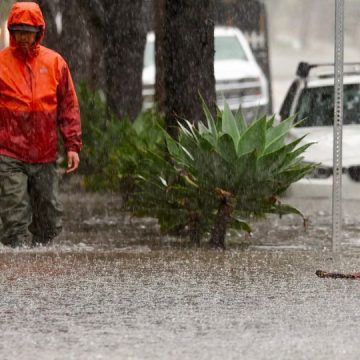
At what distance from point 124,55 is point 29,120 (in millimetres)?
8068

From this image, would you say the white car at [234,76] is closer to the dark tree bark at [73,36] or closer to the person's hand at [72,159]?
the dark tree bark at [73,36]

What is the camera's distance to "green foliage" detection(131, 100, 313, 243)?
11219 mm

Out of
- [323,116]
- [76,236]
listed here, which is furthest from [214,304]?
[323,116]

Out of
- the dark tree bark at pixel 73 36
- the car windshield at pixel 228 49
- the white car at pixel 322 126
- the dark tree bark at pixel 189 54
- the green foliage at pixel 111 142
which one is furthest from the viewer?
the car windshield at pixel 228 49

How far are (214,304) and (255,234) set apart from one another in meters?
5.84

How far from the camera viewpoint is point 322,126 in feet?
A: 57.1

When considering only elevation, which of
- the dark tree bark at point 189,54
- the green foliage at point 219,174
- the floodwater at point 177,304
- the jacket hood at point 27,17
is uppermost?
the jacket hood at point 27,17

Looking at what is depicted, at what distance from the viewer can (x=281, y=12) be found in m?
107

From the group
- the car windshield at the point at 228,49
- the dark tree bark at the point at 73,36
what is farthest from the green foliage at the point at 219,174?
the car windshield at the point at 228,49

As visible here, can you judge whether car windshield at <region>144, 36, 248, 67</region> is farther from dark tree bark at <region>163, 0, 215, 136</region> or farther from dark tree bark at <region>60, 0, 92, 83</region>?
dark tree bark at <region>163, 0, 215, 136</region>

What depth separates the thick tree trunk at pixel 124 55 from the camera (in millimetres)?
18625

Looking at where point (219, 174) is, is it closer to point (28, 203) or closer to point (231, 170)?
point (231, 170)

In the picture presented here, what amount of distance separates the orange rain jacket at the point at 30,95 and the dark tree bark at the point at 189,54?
71.5 inches

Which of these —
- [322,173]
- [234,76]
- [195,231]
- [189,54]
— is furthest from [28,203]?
[234,76]
